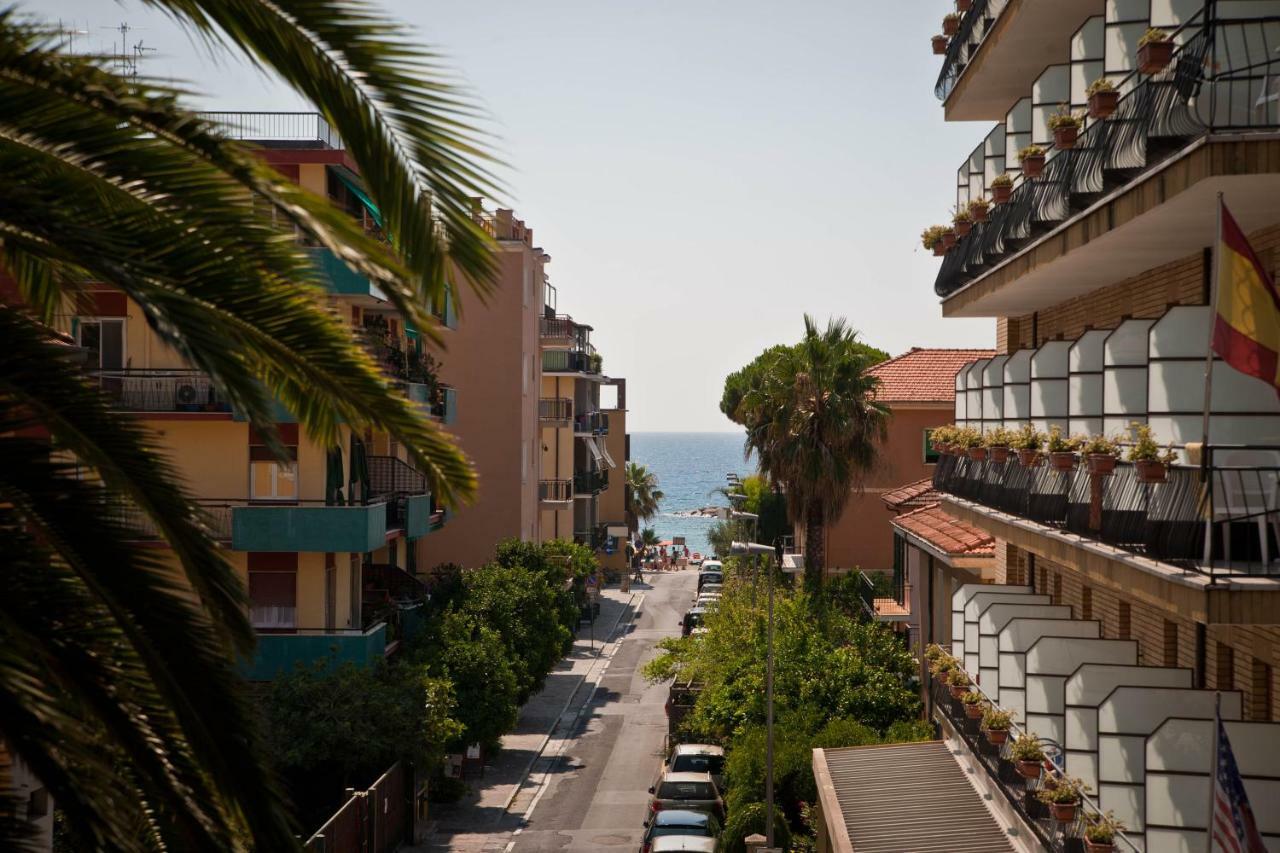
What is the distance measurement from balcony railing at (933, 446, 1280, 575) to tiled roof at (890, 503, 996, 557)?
9.08m

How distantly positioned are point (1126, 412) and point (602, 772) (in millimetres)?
24100

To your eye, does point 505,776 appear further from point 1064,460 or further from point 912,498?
point 1064,460

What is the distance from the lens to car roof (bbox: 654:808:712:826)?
25.3 m

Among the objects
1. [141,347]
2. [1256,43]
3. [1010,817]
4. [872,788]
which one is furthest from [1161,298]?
[141,347]

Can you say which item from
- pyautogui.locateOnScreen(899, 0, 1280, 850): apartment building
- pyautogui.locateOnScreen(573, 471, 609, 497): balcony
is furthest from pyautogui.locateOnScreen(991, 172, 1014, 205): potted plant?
pyautogui.locateOnScreen(573, 471, 609, 497): balcony

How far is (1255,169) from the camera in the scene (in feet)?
29.3

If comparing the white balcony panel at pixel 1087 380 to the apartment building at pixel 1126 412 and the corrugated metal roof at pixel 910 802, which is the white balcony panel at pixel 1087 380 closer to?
the apartment building at pixel 1126 412

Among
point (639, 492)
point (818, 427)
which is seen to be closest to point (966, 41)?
point (818, 427)

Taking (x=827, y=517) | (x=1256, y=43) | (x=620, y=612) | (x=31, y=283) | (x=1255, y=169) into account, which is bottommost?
(x=620, y=612)

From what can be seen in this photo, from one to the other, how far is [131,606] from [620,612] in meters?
62.4

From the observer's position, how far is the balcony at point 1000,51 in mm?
15938

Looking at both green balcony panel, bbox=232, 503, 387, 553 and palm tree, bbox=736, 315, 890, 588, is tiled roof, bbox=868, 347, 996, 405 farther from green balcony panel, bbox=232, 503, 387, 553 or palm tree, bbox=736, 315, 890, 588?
green balcony panel, bbox=232, 503, 387, 553

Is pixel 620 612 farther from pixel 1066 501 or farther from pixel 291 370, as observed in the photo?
pixel 291 370

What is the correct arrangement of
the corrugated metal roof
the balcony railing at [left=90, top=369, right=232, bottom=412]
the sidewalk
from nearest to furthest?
the corrugated metal roof < the balcony railing at [left=90, top=369, right=232, bottom=412] < the sidewalk
